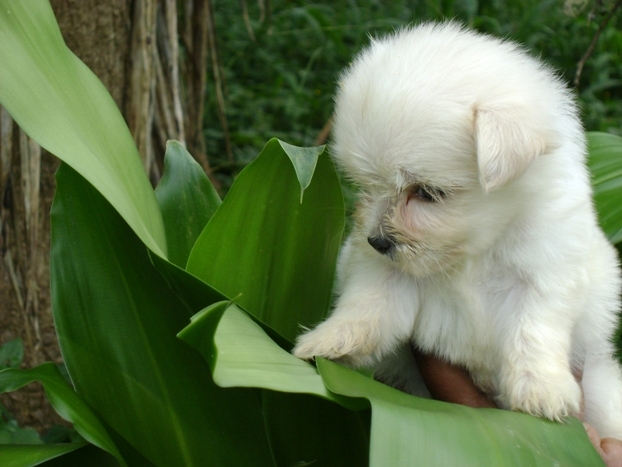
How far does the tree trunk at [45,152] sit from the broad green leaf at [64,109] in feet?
3.32

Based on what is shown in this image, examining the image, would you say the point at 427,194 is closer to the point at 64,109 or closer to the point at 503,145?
the point at 503,145

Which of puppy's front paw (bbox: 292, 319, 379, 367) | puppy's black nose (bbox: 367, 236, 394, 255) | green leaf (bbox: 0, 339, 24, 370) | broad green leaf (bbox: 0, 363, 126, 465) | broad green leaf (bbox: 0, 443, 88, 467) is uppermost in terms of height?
puppy's black nose (bbox: 367, 236, 394, 255)

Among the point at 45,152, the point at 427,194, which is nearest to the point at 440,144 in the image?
the point at 427,194

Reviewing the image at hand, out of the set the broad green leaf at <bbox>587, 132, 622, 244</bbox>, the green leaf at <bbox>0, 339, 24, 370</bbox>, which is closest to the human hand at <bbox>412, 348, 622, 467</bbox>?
the broad green leaf at <bbox>587, 132, 622, 244</bbox>

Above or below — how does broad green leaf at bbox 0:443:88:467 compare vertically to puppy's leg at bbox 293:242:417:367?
below

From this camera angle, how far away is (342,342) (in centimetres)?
152

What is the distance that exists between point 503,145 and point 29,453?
1.04m

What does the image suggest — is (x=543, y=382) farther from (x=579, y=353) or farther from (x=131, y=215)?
(x=131, y=215)

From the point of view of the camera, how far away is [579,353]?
183 centimetres

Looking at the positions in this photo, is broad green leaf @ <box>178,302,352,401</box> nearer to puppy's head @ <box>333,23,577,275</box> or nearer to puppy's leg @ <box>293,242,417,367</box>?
puppy's leg @ <box>293,242,417,367</box>

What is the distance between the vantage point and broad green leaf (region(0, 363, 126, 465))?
4.43ft

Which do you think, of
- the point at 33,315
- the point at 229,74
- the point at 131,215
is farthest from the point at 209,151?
the point at 131,215

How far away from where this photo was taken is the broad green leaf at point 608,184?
2.07 meters

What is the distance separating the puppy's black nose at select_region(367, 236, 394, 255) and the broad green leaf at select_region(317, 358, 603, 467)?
280 millimetres
